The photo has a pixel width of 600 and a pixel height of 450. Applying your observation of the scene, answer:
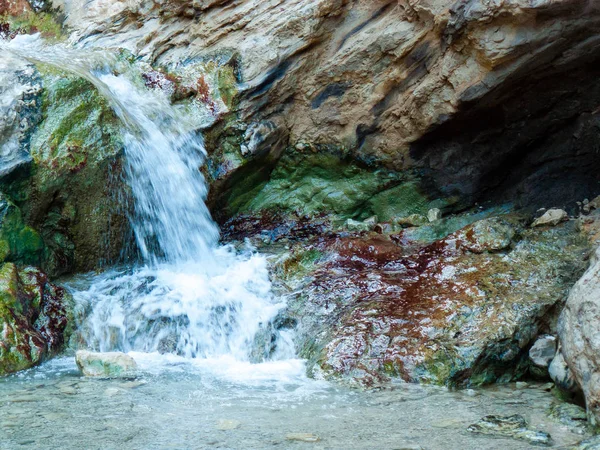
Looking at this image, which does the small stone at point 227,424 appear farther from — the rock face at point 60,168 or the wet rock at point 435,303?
the rock face at point 60,168

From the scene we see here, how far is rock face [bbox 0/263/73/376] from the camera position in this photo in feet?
16.8

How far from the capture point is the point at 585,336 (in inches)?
149

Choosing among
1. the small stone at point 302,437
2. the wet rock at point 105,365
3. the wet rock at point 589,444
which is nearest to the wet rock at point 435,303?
the small stone at point 302,437

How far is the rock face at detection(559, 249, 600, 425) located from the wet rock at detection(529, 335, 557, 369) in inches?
24.1

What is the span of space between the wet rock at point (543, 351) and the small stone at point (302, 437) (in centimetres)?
216

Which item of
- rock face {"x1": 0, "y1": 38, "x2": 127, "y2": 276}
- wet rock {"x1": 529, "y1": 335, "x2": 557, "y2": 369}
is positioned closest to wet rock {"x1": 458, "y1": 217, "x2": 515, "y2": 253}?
wet rock {"x1": 529, "y1": 335, "x2": 557, "y2": 369}

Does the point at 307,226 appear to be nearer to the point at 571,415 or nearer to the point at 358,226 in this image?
the point at 358,226

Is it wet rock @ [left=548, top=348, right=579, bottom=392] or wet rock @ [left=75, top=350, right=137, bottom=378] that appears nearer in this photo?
wet rock @ [left=548, top=348, right=579, bottom=392]

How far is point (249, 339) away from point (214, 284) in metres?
1.02

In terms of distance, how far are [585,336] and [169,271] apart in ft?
15.5

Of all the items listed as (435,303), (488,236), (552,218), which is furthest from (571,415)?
(552,218)

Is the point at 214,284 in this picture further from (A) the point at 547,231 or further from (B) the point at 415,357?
(A) the point at 547,231

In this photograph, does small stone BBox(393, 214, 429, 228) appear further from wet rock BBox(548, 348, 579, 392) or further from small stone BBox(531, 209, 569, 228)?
wet rock BBox(548, 348, 579, 392)

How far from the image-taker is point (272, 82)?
8.02 metres
